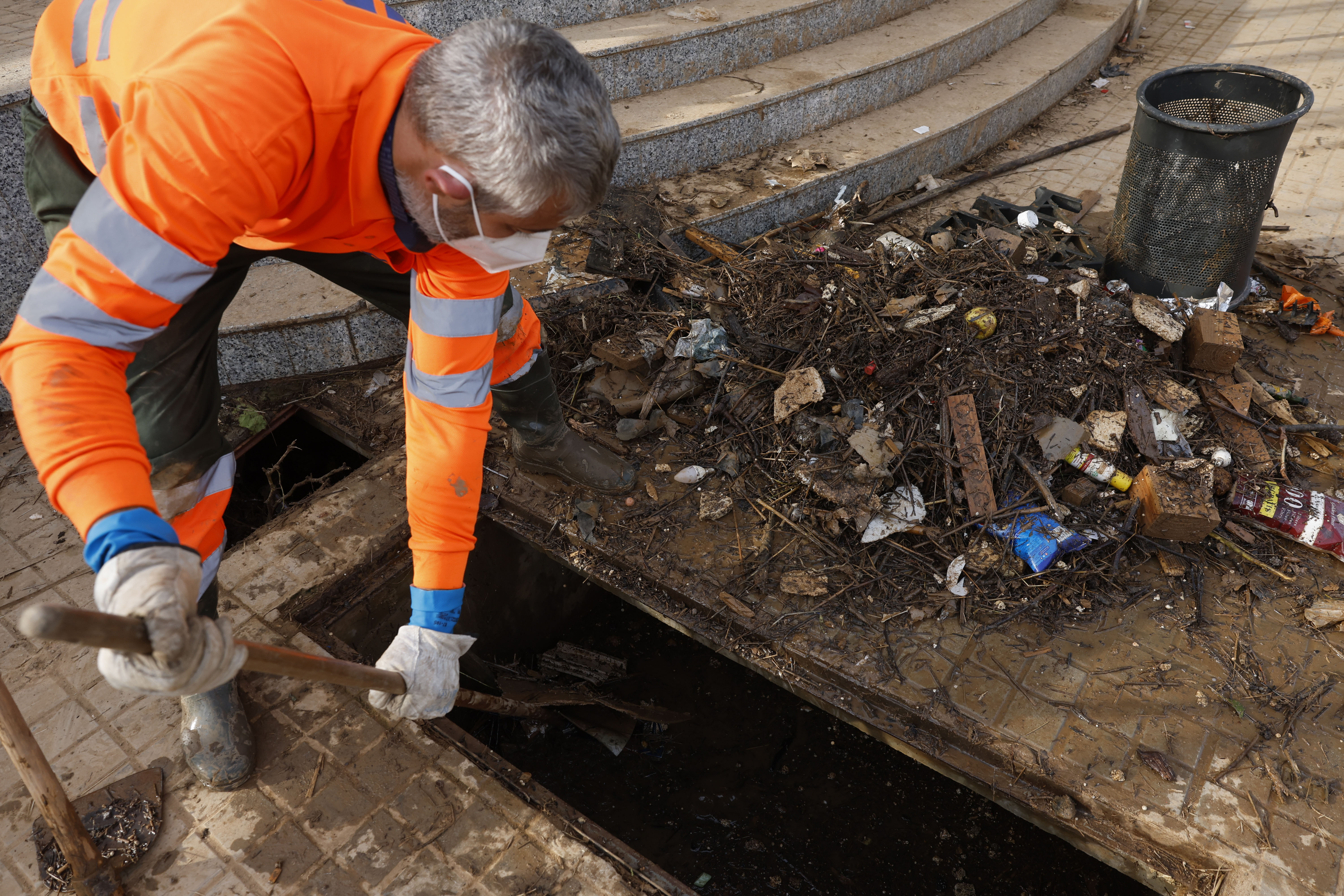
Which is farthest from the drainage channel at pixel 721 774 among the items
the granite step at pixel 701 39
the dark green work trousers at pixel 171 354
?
the granite step at pixel 701 39

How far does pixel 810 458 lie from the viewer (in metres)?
3.74

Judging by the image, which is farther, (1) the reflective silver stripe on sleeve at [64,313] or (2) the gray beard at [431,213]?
(2) the gray beard at [431,213]

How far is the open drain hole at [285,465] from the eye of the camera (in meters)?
4.11

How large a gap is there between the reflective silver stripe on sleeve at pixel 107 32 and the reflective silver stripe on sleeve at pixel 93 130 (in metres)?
0.11

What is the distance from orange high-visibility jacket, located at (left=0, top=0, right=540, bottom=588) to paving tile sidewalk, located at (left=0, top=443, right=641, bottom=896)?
1420mm

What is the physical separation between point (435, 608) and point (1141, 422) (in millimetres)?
3278

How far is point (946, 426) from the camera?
12.3 ft

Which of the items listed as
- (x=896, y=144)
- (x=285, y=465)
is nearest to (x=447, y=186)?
(x=285, y=465)

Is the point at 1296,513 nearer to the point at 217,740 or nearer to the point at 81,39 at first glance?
the point at 217,740

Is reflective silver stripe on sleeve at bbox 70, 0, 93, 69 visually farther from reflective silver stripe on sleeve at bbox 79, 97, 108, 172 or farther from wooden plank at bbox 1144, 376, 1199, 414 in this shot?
wooden plank at bbox 1144, 376, 1199, 414

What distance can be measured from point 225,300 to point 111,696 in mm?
1570

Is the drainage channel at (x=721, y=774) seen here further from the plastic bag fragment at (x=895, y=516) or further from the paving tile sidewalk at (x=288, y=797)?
the plastic bag fragment at (x=895, y=516)

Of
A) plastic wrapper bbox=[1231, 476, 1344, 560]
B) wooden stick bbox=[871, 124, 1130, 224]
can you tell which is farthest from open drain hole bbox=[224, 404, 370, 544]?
plastic wrapper bbox=[1231, 476, 1344, 560]

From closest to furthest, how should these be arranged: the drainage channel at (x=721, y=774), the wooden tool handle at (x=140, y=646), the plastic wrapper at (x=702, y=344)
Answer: the wooden tool handle at (x=140, y=646), the drainage channel at (x=721, y=774), the plastic wrapper at (x=702, y=344)
